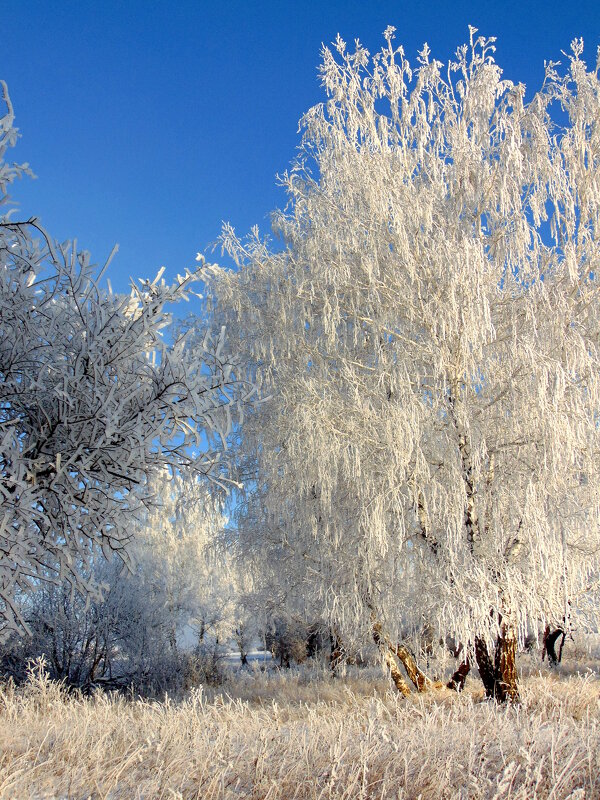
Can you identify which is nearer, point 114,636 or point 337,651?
point 337,651

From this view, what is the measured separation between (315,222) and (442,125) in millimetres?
2253

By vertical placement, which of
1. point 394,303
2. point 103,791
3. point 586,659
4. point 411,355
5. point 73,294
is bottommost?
point 586,659

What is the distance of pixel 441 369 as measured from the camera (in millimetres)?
7695

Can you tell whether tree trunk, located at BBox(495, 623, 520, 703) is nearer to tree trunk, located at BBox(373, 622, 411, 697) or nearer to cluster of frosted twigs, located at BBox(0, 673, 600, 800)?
tree trunk, located at BBox(373, 622, 411, 697)

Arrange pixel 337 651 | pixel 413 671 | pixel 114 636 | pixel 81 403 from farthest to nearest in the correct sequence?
1. pixel 114 636
2. pixel 337 651
3. pixel 413 671
4. pixel 81 403

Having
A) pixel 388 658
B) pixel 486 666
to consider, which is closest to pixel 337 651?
pixel 388 658

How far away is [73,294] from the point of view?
3.34 meters

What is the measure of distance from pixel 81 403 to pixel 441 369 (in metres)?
5.34

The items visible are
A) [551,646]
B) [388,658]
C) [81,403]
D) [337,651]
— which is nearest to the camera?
[81,403]

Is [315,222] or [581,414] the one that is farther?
[315,222]

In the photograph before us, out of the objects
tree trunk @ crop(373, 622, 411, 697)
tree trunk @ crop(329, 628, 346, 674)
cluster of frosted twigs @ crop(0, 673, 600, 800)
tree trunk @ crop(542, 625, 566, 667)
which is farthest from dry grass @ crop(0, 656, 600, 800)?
tree trunk @ crop(542, 625, 566, 667)

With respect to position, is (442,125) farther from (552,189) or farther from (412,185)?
(552,189)

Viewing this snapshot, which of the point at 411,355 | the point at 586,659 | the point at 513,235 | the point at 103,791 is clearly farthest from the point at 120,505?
the point at 586,659

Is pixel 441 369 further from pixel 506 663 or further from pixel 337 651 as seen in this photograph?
pixel 337 651
